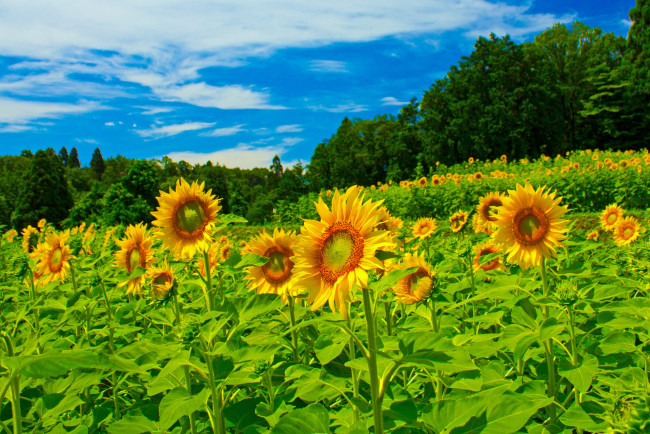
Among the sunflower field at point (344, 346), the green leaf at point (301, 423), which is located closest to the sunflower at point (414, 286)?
the sunflower field at point (344, 346)

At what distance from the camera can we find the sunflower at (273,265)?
249cm

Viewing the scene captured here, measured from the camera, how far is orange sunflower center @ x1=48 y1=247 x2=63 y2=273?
337 cm

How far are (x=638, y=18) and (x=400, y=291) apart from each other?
170ft

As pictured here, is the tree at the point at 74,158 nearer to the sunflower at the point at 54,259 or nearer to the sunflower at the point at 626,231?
the sunflower at the point at 54,259

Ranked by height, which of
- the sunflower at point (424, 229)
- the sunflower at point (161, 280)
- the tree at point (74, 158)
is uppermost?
the tree at point (74, 158)

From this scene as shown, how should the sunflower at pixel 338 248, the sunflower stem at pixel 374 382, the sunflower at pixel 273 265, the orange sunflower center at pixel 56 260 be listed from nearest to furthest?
the sunflower stem at pixel 374 382, the sunflower at pixel 338 248, the sunflower at pixel 273 265, the orange sunflower center at pixel 56 260

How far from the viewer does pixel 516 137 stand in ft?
115

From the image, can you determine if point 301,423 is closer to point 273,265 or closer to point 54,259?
point 273,265

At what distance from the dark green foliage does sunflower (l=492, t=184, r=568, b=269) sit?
33398mm

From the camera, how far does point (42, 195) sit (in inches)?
1201

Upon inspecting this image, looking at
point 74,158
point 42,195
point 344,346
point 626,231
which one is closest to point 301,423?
point 344,346

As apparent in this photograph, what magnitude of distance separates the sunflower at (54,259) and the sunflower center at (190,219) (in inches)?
52.7

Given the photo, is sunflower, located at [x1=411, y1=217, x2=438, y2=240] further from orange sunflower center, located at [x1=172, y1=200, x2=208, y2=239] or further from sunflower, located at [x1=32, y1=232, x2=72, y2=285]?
sunflower, located at [x1=32, y1=232, x2=72, y2=285]

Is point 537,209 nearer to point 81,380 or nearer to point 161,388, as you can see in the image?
point 161,388
